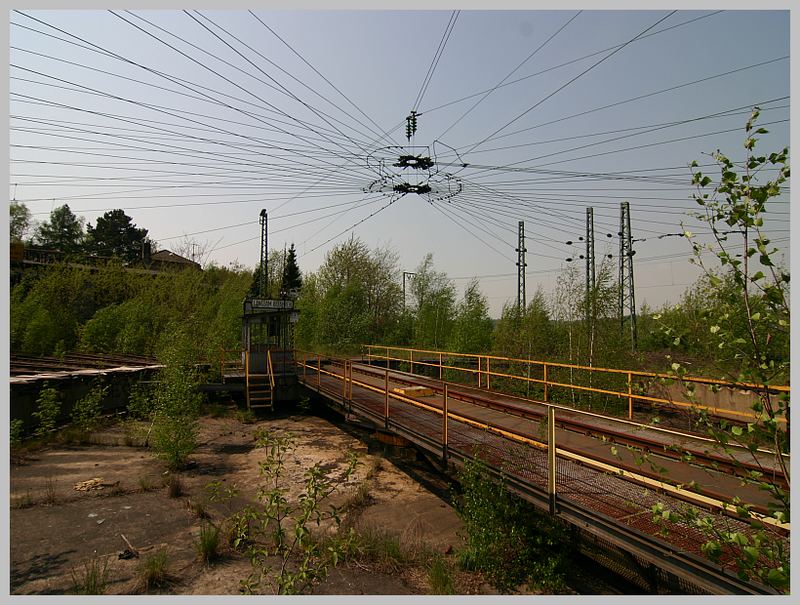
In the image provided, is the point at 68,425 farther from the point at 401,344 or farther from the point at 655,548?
the point at 401,344

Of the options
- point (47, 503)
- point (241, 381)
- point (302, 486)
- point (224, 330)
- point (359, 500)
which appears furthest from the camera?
point (224, 330)

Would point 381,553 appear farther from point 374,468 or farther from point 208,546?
point 374,468

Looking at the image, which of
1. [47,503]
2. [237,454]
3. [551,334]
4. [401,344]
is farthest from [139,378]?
[401,344]

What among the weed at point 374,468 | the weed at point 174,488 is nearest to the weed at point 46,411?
the weed at point 174,488

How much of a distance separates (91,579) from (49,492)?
3.95m

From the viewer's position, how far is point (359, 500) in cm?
869

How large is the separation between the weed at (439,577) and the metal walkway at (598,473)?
1.48 m

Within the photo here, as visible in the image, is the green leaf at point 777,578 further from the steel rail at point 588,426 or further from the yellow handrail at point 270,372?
the yellow handrail at point 270,372

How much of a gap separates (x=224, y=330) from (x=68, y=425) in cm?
997

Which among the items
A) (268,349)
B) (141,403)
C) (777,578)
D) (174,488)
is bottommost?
(174,488)

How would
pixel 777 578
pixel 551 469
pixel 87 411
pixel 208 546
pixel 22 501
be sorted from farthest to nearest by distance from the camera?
pixel 87 411 < pixel 22 501 < pixel 208 546 < pixel 551 469 < pixel 777 578

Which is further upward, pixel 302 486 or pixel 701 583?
pixel 701 583

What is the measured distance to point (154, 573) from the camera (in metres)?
5.68

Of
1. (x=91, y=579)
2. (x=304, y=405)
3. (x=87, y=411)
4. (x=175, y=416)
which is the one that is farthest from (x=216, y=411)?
(x=91, y=579)
